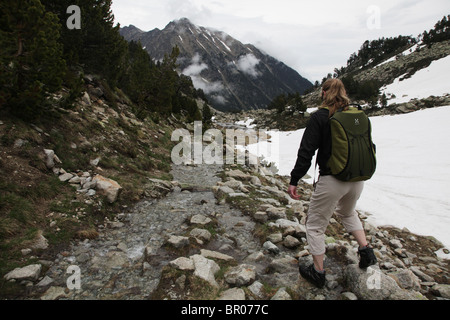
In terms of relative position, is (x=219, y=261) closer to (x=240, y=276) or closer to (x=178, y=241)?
(x=240, y=276)

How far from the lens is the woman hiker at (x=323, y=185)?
3484mm

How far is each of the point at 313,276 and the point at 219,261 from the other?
5.72 feet

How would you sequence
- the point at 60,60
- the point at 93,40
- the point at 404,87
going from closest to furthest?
the point at 60,60 → the point at 93,40 → the point at 404,87

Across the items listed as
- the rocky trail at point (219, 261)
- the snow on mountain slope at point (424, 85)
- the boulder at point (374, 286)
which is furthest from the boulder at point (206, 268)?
the snow on mountain slope at point (424, 85)

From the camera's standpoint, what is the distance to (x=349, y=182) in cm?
349

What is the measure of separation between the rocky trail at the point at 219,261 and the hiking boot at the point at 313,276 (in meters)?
0.10

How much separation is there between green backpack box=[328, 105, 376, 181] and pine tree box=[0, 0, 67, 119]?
7.97 meters

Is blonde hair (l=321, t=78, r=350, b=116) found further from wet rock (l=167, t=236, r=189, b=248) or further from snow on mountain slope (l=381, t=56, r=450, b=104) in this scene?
snow on mountain slope (l=381, t=56, r=450, b=104)

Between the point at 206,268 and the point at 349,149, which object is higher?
the point at 349,149

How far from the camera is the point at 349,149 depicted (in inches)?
130

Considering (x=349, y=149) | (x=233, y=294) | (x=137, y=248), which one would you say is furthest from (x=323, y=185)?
(x=137, y=248)

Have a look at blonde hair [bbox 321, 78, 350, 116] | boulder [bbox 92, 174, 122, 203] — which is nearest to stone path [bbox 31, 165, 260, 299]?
boulder [bbox 92, 174, 122, 203]

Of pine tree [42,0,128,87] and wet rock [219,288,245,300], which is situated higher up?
pine tree [42,0,128,87]

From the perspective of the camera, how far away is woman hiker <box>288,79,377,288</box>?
348 centimetres
